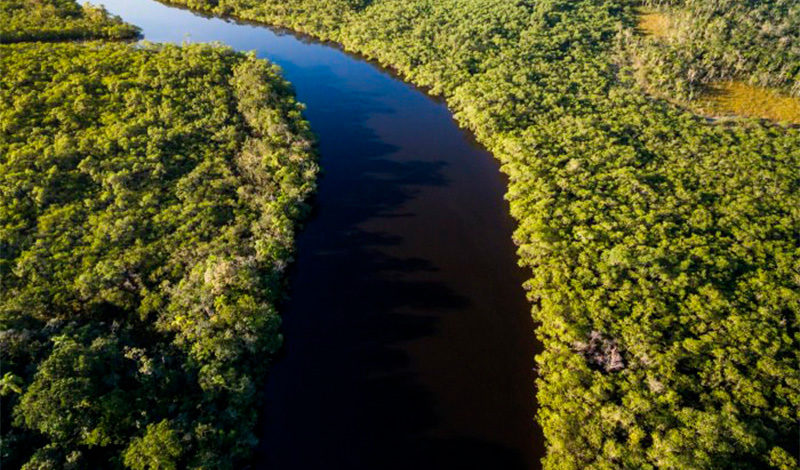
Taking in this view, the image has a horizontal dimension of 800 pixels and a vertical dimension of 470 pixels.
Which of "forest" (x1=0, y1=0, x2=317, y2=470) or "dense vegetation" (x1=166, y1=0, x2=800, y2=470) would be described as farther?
"dense vegetation" (x1=166, y1=0, x2=800, y2=470)

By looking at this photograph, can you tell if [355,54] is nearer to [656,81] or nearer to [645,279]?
[656,81]

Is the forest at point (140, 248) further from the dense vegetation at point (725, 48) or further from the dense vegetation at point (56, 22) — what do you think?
the dense vegetation at point (725, 48)

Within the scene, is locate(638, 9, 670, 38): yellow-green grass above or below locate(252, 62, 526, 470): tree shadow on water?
above

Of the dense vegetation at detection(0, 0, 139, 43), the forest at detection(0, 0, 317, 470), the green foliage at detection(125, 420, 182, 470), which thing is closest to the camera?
the green foliage at detection(125, 420, 182, 470)

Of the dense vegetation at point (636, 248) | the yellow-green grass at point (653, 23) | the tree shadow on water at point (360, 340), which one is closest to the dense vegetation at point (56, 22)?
the dense vegetation at point (636, 248)

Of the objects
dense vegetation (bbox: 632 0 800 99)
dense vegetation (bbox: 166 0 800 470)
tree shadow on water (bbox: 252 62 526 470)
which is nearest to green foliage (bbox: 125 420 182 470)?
tree shadow on water (bbox: 252 62 526 470)

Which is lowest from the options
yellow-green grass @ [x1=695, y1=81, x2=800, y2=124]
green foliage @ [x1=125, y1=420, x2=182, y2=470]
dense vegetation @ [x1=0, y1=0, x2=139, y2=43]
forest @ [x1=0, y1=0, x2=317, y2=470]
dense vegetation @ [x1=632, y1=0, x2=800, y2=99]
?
green foliage @ [x1=125, y1=420, x2=182, y2=470]

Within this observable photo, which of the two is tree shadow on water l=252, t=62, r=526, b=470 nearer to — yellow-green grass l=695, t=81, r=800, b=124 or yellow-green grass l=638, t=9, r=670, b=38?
yellow-green grass l=695, t=81, r=800, b=124

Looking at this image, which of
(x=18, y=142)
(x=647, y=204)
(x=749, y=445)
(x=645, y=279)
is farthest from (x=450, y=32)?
(x=749, y=445)
